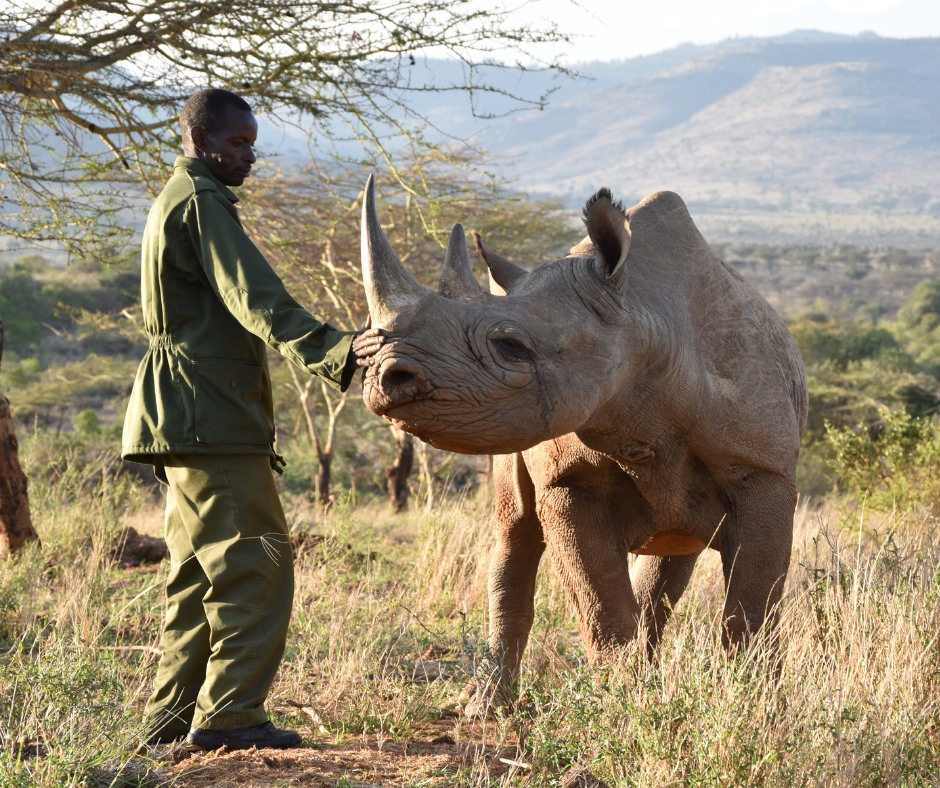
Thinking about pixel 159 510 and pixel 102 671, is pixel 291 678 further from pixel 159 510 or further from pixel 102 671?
pixel 159 510

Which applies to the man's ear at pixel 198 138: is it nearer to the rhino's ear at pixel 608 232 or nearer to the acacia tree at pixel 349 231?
the rhino's ear at pixel 608 232

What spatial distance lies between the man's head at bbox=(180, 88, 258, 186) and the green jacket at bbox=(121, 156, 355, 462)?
2.8 inches

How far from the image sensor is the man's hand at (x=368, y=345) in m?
3.28

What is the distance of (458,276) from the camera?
3.57m

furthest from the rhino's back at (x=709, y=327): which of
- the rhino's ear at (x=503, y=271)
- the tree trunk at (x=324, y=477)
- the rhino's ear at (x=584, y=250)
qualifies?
the tree trunk at (x=324, y=477)

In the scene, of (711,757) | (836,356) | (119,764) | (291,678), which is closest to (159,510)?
(291,678)

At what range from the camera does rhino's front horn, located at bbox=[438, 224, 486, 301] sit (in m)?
3.55

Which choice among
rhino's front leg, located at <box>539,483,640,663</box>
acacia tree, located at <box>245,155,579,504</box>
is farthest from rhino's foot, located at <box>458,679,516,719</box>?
acacia tree, located at <box>245,155,579,504</box>

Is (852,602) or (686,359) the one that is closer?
(686,359)

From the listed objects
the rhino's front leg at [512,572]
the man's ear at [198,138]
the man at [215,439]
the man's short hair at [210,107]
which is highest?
the man's short hair at [210,107]

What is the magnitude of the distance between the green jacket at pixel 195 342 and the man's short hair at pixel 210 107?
5.3 inches

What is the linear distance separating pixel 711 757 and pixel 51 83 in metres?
6.65

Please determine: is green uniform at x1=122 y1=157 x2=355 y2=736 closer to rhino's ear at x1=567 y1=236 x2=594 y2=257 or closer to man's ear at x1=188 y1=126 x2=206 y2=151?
man's ear at x1=188 y1=126 x2=206 y2=151

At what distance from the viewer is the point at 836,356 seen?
77.2ft
